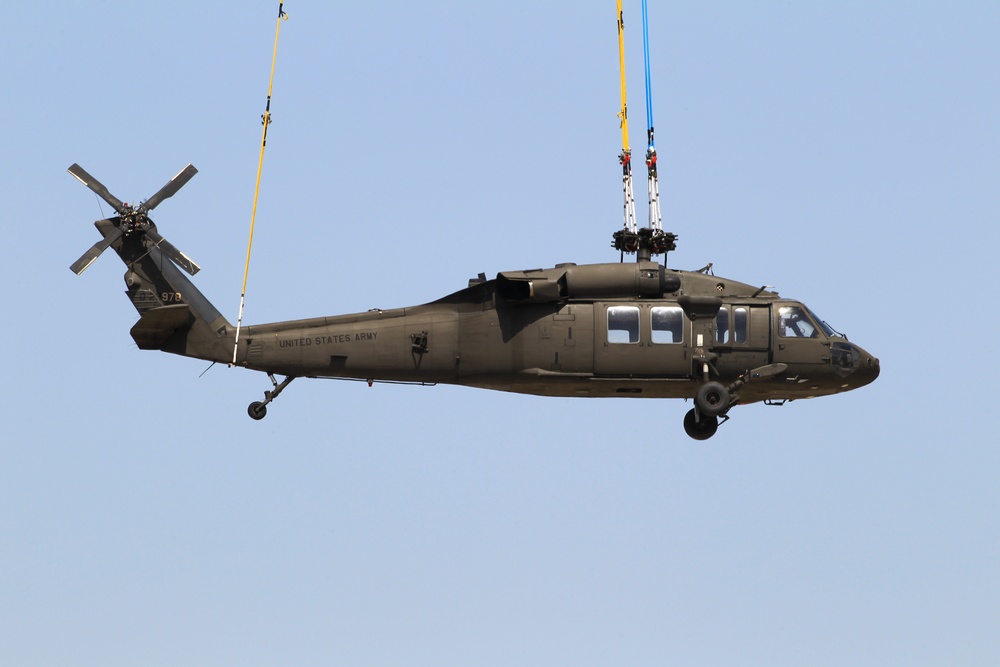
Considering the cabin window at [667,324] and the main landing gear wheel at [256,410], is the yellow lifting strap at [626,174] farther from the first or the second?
the main landing gear wheel at [256,410]

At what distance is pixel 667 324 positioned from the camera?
36.3 meters

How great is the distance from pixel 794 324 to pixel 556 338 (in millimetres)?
5358

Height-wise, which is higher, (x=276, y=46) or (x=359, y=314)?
(x=276, y=46)

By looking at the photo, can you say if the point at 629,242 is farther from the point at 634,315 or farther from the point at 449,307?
the point at 449,307

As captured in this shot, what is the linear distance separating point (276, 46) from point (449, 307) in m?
7.09

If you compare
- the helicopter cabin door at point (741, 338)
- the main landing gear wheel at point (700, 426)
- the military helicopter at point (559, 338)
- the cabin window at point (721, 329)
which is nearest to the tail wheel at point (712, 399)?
the military helicopter at point (559, 338)

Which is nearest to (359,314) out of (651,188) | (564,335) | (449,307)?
(449,307)

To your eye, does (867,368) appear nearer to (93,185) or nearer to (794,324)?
(794,324)

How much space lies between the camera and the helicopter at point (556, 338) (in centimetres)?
3619

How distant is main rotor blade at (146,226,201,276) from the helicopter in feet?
3.13

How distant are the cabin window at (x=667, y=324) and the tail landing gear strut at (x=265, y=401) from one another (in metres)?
7.96

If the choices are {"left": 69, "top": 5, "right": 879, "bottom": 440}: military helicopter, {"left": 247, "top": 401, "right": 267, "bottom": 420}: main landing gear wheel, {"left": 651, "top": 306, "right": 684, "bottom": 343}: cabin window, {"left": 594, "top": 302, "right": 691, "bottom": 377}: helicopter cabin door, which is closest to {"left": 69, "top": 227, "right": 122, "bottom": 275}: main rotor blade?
{"left": 69, "top": 5, "right": 879, "bottom": 440}: military helicopter

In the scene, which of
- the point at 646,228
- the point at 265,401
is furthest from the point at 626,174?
the point at 265,401

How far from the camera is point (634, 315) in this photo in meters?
36.3
